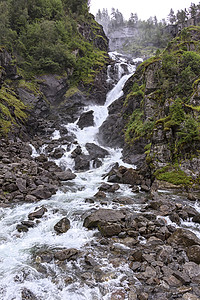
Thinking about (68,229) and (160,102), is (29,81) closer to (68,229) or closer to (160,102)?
(160,102)

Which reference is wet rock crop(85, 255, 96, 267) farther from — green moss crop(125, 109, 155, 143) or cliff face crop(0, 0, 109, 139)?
cliff face crop(0, 0, 109, 139)

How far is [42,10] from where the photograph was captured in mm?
41594

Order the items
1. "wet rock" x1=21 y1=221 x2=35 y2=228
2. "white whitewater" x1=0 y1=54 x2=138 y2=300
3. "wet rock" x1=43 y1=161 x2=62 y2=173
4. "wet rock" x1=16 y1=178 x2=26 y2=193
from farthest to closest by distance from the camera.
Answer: "wet rock" x1=43 y1=161 x2=62 y2=173
"wet rock" x1=16 y1=178 x2=26 y2=193
"wet rock" x1=21 y1=221 x2=35 y2=228
"white whitewater" x1=0 y1=54 x2=138 y2=300

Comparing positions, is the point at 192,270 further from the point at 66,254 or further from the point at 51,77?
the point at 51,77

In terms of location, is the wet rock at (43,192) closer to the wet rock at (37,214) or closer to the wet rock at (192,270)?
the wet rock at (37,214)

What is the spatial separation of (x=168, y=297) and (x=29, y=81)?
3644 centimetres

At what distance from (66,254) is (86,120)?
28668 millimetres

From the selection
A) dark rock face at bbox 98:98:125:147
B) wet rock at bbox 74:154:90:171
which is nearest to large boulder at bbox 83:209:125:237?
wet rock at bbox 74:154:90:171

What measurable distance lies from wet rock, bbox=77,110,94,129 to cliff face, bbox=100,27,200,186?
132 inches

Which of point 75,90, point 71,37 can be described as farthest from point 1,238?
point 71,37

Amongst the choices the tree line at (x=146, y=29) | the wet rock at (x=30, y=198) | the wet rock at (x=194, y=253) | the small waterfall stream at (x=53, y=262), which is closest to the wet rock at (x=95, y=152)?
the small waterfall stream at (x=53, y=262)

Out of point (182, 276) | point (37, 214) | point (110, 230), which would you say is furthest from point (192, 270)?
point (37, 214)

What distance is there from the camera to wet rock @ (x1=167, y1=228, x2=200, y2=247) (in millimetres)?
7207

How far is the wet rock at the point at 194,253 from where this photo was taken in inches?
256
